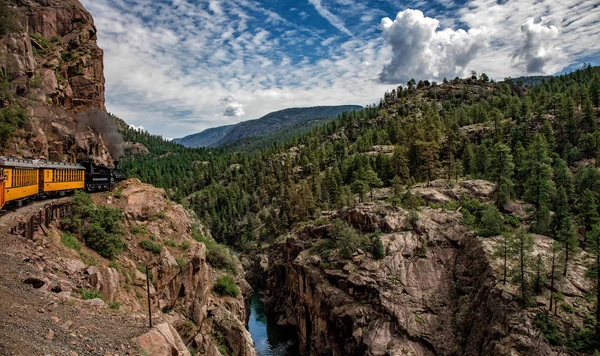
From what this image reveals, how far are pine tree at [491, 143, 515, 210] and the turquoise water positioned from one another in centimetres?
4305

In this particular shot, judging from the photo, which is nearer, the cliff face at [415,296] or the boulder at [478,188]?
the cliff face at [415,296]

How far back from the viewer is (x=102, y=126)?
163 feet

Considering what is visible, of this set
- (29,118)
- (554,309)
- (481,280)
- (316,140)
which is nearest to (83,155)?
(29,118)

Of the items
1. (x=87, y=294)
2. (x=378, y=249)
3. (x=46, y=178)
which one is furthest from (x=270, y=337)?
(x=87, y=294)

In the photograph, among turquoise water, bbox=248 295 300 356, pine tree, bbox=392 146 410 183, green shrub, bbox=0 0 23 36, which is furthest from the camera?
pine tree, bbox=392 146 410 183

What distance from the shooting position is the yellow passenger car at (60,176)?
101 feet

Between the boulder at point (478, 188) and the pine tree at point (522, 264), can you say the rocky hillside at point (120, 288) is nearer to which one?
the pine tree at point (522, 264)

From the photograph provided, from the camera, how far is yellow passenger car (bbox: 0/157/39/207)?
2384 centimetres

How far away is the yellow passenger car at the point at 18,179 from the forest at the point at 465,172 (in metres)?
48.3

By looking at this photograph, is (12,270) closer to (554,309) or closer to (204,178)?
(554,309)

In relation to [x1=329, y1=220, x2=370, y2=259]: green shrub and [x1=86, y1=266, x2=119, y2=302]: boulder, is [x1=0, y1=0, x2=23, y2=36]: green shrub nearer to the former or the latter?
[x1=86, y1=266, x2=119, y2=302]: boulder

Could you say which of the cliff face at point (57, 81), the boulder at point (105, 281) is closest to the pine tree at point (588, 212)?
the boulder at point (105, 281)

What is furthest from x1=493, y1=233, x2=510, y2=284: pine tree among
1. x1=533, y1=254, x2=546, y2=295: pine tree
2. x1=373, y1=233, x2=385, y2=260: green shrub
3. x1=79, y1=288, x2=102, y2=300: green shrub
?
x1=79, y1=288, x2=102, y2=300: green shrub

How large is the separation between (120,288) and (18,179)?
1094 cm
